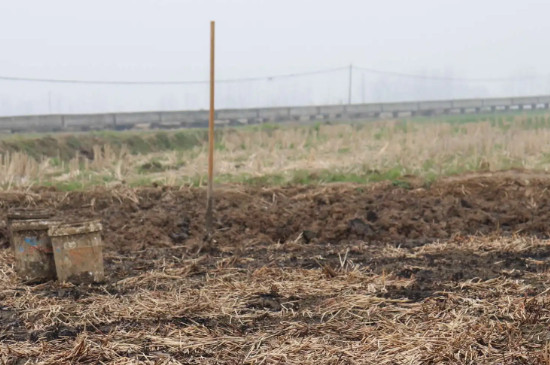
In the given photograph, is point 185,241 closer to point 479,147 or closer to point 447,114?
point 479,147

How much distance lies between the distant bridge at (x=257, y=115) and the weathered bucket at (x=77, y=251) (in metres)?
20.4

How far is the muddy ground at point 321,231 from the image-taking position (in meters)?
6.48

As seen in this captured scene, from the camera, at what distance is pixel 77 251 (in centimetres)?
663

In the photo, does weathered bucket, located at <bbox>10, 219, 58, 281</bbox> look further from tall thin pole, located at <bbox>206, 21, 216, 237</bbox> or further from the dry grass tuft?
tall thin pole, located at <bbox>206, 21, 216, 237</bbox>

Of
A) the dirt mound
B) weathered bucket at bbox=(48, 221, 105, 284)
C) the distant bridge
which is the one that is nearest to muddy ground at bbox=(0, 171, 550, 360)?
the dirt mound

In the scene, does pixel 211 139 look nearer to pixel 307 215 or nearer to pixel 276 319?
pixel 307 215

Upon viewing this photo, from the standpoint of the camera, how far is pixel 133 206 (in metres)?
10.9

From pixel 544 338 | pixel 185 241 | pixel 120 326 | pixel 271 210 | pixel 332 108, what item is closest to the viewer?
pixel 544 338

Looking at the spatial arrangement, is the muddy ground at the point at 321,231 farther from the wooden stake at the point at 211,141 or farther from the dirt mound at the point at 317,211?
the wooden stake at the point at 211,141

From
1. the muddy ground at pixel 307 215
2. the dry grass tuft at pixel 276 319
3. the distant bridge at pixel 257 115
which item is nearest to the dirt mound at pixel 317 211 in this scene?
the muddy ground at pixel 307 215

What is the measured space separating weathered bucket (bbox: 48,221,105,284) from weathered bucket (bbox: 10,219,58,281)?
0.74 ft

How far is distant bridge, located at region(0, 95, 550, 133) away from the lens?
89.8 ft

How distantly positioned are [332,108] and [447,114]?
9.23 meters

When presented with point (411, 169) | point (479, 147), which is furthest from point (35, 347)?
point (479, 147)
